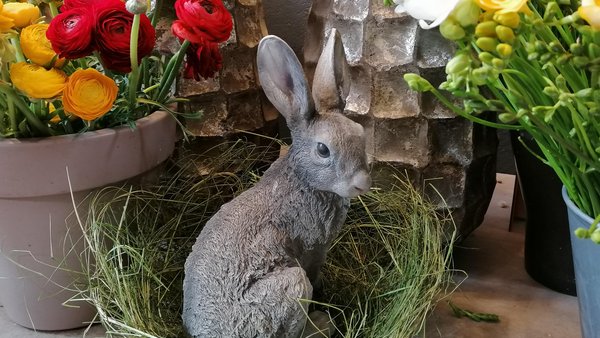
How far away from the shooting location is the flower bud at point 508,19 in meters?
0.25

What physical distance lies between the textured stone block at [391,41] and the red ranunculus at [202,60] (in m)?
0.12

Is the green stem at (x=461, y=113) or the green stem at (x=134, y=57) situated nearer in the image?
the green stem at (x=461, y=113)

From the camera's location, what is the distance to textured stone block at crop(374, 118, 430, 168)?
51cm

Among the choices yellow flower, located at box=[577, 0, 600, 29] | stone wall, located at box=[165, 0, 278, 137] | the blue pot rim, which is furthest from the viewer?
stone wall, located at box=[165, 0, 278, 137]

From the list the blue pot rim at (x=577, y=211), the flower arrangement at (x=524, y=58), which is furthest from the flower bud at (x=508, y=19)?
the blue pot rim at (x=577, y=211)

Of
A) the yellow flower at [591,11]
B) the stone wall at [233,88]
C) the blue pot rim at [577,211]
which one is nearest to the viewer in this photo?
the yellow flower at [591,11]

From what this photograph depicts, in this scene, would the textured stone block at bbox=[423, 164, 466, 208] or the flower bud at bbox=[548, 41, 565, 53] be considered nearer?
the flower bud at bbox=[548, 41, 565, 53]

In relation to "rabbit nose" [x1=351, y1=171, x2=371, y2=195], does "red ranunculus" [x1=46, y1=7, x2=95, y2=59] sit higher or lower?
higher

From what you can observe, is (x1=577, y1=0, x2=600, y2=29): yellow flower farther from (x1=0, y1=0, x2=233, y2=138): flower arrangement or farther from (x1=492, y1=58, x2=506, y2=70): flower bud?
(x1=0, y1=0, x2=233, y2=138): flower arrangement

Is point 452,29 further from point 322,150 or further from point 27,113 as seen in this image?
point 27,113

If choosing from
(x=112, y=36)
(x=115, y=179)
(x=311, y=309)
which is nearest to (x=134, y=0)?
(x=112, y=36)

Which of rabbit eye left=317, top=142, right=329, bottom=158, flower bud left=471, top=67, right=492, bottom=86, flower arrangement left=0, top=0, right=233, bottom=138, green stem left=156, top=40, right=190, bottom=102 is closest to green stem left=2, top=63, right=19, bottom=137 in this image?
flower arrangement left=0, top=0, right=233, bottom=138

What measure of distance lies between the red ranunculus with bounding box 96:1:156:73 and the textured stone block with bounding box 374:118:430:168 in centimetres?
20

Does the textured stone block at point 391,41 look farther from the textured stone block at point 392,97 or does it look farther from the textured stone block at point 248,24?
the textured stone block at point 248,24
